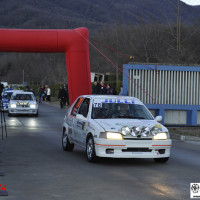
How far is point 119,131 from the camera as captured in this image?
1098 cm

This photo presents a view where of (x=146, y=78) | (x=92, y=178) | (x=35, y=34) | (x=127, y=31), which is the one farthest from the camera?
(x=127, y=31)

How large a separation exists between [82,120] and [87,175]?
2.90 meters

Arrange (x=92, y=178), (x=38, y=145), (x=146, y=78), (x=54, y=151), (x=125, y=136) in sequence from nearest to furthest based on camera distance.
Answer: (x=92, y=178), (x=125, y=136), (x=54, y=151), (x=38, y=145), (x=146, y=78)

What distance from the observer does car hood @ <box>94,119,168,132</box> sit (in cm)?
1109

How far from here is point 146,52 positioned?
67.2 m

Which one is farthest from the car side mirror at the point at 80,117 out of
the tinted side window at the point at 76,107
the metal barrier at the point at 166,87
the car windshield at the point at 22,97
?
the car windshield at the point at 22,97

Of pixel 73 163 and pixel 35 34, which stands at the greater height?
pixel 35 34

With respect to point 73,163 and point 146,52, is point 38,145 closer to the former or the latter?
point 73,163

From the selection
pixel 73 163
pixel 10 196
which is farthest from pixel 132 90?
pixel 10 196

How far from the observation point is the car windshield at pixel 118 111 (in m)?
12.1

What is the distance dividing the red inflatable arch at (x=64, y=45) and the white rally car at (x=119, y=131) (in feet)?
25.3

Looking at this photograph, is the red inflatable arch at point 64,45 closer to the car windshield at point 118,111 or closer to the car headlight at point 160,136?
the car windshield at point 118,111

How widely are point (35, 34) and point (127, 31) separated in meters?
59.9

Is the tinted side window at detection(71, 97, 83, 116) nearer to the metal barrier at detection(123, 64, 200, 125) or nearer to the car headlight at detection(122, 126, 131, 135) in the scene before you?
the car headlight at detection(122, 126, 131, 135)
